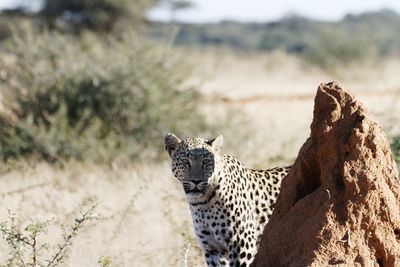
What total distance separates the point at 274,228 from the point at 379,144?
2.44 ft

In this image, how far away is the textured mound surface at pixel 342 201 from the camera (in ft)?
16.8

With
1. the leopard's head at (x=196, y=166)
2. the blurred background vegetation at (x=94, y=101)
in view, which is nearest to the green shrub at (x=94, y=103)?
the blurred background vegetation at (x=94, y=101)

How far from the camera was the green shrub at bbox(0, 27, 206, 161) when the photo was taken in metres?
14.4

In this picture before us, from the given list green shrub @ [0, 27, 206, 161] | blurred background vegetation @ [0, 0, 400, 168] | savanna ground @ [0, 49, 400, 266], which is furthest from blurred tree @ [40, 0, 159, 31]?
green shrub @ [0, 27, 206, 161]

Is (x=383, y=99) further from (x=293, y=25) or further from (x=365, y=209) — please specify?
(x=293, y=25)

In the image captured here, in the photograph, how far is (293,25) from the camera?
84.6 metres

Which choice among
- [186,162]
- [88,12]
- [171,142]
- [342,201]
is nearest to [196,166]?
[186,162]

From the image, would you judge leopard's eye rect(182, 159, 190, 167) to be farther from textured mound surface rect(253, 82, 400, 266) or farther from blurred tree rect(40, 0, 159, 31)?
blurred tree rect(40, 0, 159, 31)

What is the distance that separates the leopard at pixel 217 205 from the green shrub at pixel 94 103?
6.76 meters

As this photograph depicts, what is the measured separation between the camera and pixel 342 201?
17.1ft

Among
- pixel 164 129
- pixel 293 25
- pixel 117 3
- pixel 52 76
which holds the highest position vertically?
pixel 293 25

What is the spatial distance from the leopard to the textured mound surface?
1.76 metres

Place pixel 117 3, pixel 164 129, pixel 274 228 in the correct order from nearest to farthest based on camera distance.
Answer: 1. pixel 274 228
2. pixel 164 129
3. pixel 117 3

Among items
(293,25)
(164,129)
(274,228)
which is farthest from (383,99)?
(293,25)
